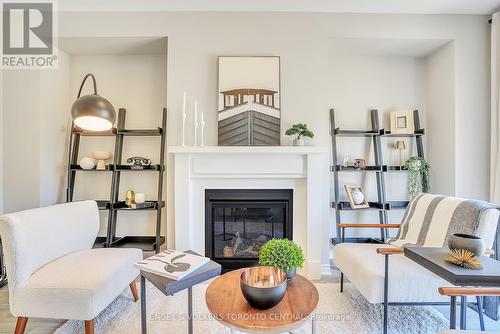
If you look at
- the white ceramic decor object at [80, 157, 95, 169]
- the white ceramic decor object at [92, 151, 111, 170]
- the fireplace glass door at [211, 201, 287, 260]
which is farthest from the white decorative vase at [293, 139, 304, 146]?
the white ceramic decor object at [80, 157, 95, 169]

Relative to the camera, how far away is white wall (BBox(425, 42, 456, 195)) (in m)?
2.92

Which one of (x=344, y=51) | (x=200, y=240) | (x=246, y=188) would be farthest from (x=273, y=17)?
(x=200, y=240)

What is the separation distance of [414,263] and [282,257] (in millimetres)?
1010

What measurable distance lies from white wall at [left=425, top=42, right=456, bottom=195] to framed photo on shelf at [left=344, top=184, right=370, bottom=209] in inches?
35.5

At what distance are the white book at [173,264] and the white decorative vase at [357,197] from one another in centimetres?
201

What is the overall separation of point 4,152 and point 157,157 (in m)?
1.52

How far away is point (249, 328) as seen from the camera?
1.17m

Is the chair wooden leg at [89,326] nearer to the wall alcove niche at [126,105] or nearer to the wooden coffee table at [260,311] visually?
the wooden coffee table at [260,311]

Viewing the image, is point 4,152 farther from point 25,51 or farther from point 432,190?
point 432,190

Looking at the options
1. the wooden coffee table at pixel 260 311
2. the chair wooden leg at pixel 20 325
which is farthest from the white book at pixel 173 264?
the chair wooden leg at pixel 20 325

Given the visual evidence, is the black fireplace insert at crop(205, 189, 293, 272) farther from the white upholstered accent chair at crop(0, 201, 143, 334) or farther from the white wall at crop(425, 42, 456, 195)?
the white wall at crop(425, 42, 456, 195)

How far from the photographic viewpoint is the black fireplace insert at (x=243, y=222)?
2.84 m

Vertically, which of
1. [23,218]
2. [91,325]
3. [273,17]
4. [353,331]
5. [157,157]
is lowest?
[353,331]

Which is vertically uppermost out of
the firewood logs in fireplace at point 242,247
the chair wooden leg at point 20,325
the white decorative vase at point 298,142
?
the white decorative vase at point 298,142
